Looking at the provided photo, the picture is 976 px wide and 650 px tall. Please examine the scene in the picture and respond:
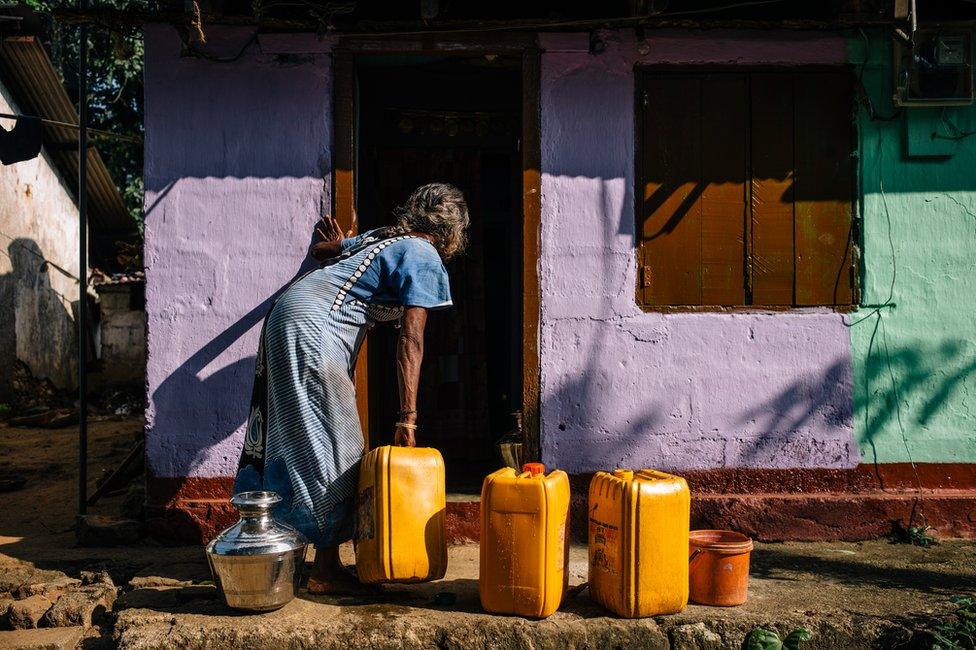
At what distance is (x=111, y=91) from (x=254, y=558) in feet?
48.1

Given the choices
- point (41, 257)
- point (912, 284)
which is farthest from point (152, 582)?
point (41, 257)

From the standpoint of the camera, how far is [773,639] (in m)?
3.66

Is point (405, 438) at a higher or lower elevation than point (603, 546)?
higher

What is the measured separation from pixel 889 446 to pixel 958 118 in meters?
1.98

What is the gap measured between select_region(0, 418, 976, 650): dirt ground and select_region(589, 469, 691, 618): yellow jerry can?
91mm

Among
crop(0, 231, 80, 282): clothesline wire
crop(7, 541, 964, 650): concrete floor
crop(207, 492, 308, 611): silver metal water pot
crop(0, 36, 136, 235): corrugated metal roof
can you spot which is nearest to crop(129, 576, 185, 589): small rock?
crop(7, 541, 964, 650): concrete floor

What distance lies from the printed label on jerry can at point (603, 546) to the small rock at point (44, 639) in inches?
88.1

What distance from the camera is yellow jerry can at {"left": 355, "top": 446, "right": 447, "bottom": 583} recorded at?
12.3 ft

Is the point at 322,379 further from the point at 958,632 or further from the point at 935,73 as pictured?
Answer: the point at 935,73

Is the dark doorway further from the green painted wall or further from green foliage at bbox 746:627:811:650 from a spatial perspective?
green foliage at bbox 746:627:811:650

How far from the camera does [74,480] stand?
22.8 feet

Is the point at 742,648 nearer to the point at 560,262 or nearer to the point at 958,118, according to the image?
the point at 560,262

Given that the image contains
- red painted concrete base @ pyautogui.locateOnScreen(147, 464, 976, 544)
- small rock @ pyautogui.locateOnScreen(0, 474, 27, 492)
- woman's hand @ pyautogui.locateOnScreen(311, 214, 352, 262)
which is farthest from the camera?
small rock @ pyautogui.locateOnScreen(0, 474, 27, 492)

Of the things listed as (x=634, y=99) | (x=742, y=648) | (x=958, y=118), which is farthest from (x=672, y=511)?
(x=958, y=118)
